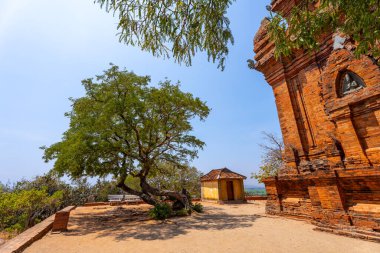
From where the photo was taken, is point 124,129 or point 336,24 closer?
point 336,24

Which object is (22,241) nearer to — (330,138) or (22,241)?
(22,241)

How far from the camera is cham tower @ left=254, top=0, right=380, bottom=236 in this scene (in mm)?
6148

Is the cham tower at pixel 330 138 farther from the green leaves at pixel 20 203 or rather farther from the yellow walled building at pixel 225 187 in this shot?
the green leaves at pixel 20 203

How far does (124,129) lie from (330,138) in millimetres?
10298

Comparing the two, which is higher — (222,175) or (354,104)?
(354,104)

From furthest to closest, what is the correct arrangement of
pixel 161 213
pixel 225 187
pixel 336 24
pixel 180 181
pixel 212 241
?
pixel 180 181 → pixel 225 187 → pixel 161 213 → pixel 212 241 → pixel 336 24

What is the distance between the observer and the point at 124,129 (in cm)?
1190

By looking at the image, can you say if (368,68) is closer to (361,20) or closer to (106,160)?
(361,20)

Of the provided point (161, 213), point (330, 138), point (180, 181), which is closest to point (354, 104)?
point (330, 138)

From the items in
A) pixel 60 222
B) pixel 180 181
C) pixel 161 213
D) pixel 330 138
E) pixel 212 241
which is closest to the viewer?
pixel 212 241

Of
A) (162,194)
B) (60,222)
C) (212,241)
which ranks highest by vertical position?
(162,194)

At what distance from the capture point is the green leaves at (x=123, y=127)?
34.9 feet

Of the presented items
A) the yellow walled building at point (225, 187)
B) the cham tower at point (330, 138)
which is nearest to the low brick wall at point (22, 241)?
the cham tower at point (330, 138)

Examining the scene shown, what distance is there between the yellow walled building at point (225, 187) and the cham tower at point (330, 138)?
11.1 metres
